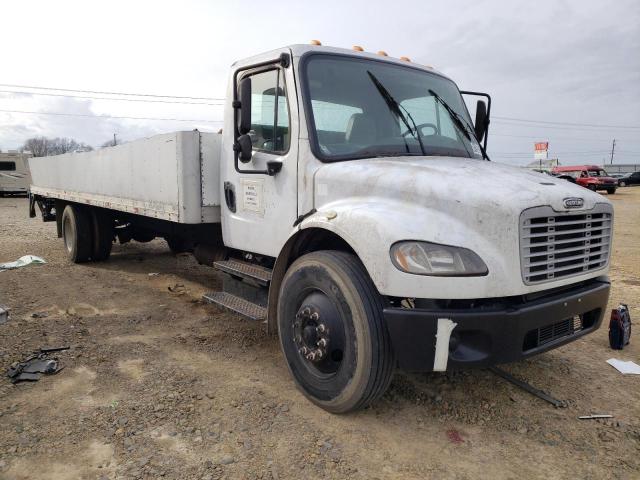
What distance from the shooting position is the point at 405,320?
8.78ft

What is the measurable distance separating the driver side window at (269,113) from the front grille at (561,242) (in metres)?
1.82

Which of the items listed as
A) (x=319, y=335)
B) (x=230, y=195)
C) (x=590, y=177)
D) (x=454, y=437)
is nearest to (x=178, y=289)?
(x=230, y=195)

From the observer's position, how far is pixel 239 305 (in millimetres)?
4129

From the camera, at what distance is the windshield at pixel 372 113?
3541mm

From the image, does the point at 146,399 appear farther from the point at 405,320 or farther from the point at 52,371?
the point at 405,320

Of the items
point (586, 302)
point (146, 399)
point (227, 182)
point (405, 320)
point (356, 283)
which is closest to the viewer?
point (405, 320)

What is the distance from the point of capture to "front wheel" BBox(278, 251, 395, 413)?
283 cm

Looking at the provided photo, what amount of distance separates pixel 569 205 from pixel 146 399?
9.90 feet

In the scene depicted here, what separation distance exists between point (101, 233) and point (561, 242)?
7188 mm

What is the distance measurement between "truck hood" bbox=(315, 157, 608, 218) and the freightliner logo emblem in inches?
1.2

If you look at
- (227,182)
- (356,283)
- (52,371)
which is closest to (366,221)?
(356,283)

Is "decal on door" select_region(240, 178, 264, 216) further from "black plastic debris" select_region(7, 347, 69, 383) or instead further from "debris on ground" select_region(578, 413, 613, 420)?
"debris on ground" select_region(578, 413, 613, 420)

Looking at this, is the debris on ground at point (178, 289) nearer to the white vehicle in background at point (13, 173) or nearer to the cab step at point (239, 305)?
the cab step at point (239, 305)

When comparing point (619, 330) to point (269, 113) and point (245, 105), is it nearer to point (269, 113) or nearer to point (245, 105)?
point (269, 113)
